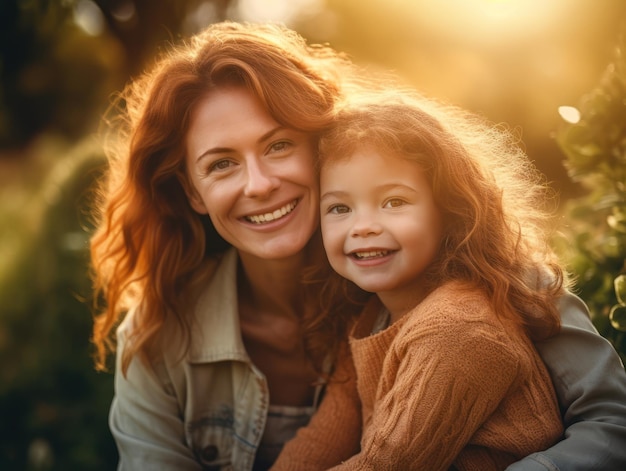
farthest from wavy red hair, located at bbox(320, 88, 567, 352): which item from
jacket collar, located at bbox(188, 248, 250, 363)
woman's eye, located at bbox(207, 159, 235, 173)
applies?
jacket collar, located at bbox(188, 248, 250, 363)

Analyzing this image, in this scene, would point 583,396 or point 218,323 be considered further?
point 218,323

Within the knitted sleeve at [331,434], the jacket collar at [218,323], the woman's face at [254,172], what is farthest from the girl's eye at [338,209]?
the jacket collar at [218,323]

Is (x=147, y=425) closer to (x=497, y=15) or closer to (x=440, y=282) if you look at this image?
(x=440, y=282)

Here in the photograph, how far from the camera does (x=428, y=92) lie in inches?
206

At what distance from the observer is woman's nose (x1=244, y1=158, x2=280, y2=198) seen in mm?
2508

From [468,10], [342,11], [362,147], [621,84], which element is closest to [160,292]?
[362,147]

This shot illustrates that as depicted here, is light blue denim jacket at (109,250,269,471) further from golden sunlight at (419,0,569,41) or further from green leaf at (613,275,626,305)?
golden sunlight at (419,0,569,41)

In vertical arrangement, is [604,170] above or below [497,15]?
below

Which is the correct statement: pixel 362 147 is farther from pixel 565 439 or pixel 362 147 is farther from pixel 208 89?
pixel 565 439

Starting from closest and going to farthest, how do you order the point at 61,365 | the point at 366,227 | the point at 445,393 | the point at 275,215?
1. the point at 445,393
2. the point at 366,227
3. the point at 275,215
4. the point at 61,365

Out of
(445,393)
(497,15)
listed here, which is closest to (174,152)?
(445,393)

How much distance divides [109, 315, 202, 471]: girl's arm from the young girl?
511mm

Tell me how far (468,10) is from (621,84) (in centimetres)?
426

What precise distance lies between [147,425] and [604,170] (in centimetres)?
203
